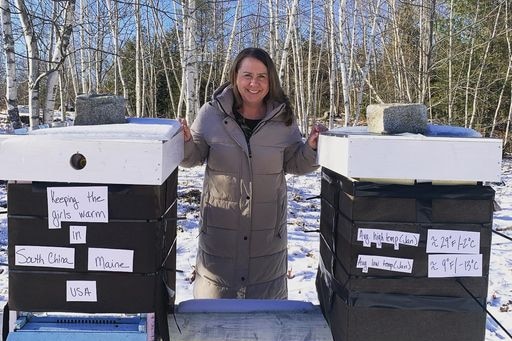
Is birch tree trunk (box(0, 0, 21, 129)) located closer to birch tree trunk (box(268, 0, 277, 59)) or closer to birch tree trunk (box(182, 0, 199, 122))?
birch tree trunk (box(182, 0, 199, 122))

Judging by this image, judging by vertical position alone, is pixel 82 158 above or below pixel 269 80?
below

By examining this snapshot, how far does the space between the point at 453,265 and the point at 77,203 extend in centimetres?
102

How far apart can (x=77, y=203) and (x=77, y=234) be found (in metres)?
0.09

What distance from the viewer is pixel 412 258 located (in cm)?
128

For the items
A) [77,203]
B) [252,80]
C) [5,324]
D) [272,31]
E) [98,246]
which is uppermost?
[272,31]

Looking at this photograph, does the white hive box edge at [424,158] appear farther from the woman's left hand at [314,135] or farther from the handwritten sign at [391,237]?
the woman's left hand at [314,135]

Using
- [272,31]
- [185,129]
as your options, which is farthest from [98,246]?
[272,31]

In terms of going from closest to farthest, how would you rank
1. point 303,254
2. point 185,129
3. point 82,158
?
point 82,158 → point 185,129 → point 303,254

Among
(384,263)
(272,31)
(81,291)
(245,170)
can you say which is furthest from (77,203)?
(272,31)

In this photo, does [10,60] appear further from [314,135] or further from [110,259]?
[110,259]

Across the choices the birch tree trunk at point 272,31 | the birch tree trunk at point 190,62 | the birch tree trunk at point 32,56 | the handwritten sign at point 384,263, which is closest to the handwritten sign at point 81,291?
the handwritten sign at point 384,263

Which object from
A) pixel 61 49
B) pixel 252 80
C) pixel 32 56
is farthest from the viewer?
pixel 32 56

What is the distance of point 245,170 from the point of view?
207cm

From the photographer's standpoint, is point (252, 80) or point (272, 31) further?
point (272, 31)
